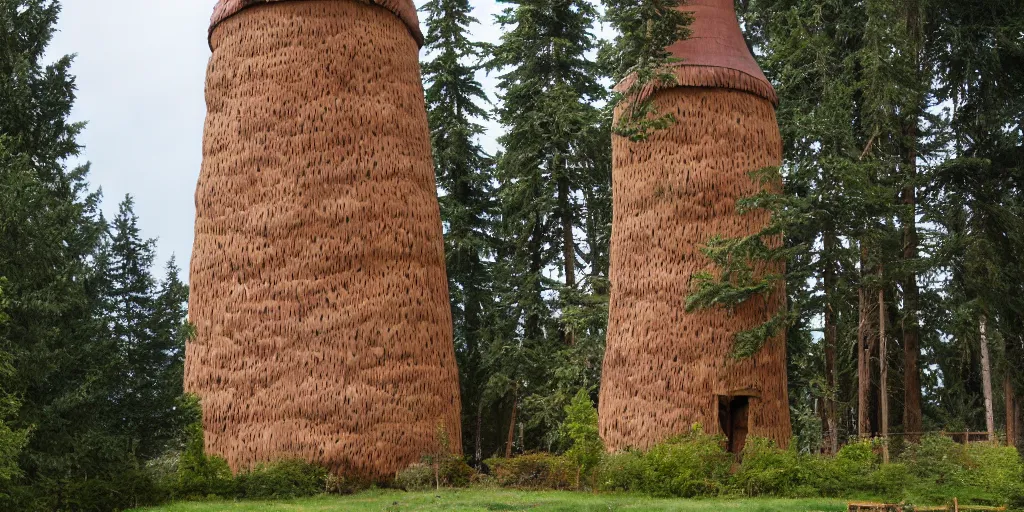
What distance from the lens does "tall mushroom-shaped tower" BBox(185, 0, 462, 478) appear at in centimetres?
1781

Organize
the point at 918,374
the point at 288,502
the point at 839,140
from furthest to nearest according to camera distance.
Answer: the point at 918,374, the point at 839,140, the point at 288,502

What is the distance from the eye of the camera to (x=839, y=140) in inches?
804

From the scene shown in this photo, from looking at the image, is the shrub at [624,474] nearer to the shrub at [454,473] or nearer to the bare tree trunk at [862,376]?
the shrub at [454,473]

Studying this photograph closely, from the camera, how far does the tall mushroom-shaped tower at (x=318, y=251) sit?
1781 centimetres

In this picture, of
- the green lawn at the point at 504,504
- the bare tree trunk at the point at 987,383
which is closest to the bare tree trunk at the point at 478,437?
the green lawn at the point at 504,504

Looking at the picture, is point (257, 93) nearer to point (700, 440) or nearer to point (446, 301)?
point (446, 301)

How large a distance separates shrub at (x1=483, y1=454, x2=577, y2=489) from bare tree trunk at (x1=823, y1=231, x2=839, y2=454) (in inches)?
243

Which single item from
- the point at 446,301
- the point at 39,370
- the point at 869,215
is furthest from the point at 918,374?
the point at 39,370

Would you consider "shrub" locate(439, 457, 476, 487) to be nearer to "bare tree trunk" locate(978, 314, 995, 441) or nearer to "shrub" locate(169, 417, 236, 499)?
"shrub" locate(169, 417, 236, 499)

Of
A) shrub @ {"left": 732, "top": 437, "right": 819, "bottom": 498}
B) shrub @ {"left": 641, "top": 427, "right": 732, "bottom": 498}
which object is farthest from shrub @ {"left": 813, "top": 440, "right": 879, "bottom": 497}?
shrub @ {"left": 641, "top": 427, "right": 732, "bottom": 498}

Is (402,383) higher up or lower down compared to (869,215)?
lower down

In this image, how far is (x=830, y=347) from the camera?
23.7 metres

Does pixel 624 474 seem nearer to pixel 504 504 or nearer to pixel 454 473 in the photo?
pixel 504 504

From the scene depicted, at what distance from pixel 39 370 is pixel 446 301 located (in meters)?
7.00
